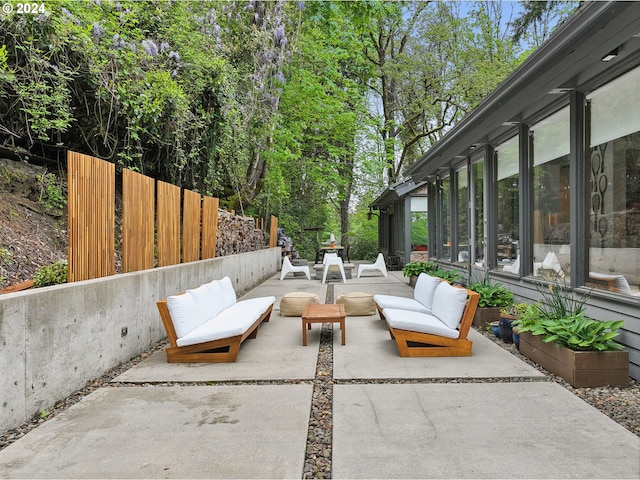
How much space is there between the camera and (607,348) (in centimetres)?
333

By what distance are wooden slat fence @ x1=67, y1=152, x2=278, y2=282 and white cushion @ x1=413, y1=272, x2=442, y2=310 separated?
353 cm

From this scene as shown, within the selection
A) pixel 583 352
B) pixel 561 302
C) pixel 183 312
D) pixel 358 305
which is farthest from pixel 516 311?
pixel 183 312

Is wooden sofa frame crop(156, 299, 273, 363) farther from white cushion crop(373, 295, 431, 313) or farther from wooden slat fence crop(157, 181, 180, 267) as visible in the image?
white cushion crop(373, 295, 431, 313)

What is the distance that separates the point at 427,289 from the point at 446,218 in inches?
202

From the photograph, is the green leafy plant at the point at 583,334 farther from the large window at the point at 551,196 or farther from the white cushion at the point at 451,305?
the large window at the point at 551,196

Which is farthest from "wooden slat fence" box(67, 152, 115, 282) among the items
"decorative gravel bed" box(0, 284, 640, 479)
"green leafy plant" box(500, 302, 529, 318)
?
"green leafy plant" box(500, 302, 529, 318)

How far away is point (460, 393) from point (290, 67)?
10878 millimetres

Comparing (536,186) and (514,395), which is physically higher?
(536,186)

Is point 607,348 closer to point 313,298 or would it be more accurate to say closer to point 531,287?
point 531,287

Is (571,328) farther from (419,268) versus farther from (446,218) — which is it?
(446,218)

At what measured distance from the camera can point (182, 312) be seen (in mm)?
4008

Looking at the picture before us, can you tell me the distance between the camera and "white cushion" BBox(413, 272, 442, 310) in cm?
517

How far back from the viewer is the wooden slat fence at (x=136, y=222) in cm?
460

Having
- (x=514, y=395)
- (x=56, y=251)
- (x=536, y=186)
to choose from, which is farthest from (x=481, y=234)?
(x=56, y=251)
